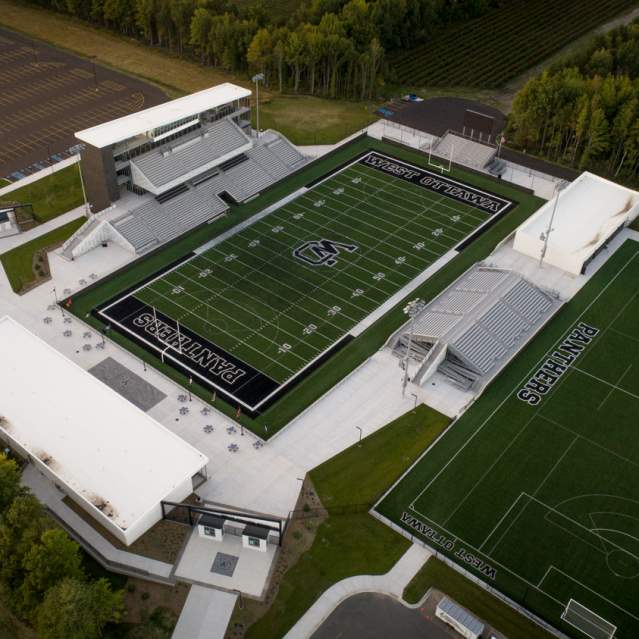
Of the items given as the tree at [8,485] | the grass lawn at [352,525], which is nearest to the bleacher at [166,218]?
the tree at [8,485]

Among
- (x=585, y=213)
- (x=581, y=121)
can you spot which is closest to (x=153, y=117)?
(x=585, y=213)

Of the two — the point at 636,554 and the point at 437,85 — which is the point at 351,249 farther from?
the point at 437,85

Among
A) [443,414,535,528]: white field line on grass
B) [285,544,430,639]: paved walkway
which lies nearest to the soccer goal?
[285,544,430,639]: paved walkway

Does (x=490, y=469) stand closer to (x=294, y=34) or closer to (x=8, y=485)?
(x=8, y=485)

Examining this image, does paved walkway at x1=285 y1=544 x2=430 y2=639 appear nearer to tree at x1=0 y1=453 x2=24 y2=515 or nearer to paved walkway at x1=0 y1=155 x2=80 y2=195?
tree at x1=0 y1=453 x2=24 y2=515

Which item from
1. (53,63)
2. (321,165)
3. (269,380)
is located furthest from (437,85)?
(269,380)
